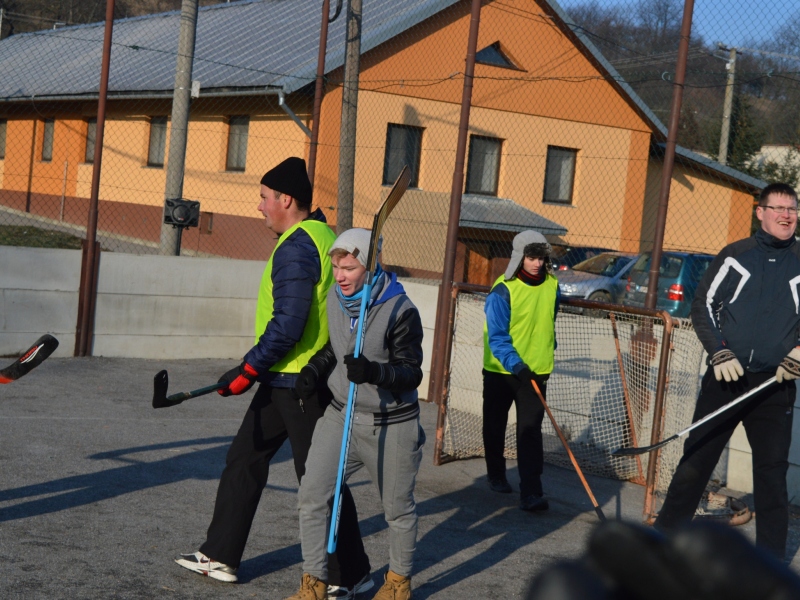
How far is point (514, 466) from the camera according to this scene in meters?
7.85

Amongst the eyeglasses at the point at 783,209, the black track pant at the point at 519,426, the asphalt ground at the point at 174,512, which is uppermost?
the eyeglasses at the point at 783,209

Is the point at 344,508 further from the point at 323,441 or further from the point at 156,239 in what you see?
the point at 156,239

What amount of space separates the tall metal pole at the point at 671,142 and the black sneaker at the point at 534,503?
83.3 inches

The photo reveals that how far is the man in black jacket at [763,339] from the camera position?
5.02 meters

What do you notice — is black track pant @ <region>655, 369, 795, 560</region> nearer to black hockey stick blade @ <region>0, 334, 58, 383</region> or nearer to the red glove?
the red glove

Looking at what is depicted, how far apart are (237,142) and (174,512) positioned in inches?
671

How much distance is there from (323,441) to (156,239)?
746 inches

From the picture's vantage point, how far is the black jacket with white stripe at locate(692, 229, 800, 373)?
16.5ft

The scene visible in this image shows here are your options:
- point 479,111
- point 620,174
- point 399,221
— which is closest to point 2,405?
point 399,221

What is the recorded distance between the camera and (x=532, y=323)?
21.1ft

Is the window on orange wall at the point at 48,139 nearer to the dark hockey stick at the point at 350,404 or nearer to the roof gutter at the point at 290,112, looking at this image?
the roof gutter at the point at 290,112

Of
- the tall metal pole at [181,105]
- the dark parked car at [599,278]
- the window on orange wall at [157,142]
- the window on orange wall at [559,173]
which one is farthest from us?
the window on orange wall at [559,173]

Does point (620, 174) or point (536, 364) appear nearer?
point (536, 364)

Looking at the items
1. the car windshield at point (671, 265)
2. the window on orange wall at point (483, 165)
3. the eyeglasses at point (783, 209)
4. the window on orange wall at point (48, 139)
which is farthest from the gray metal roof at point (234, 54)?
the eyeglasses at point (783, 209)
